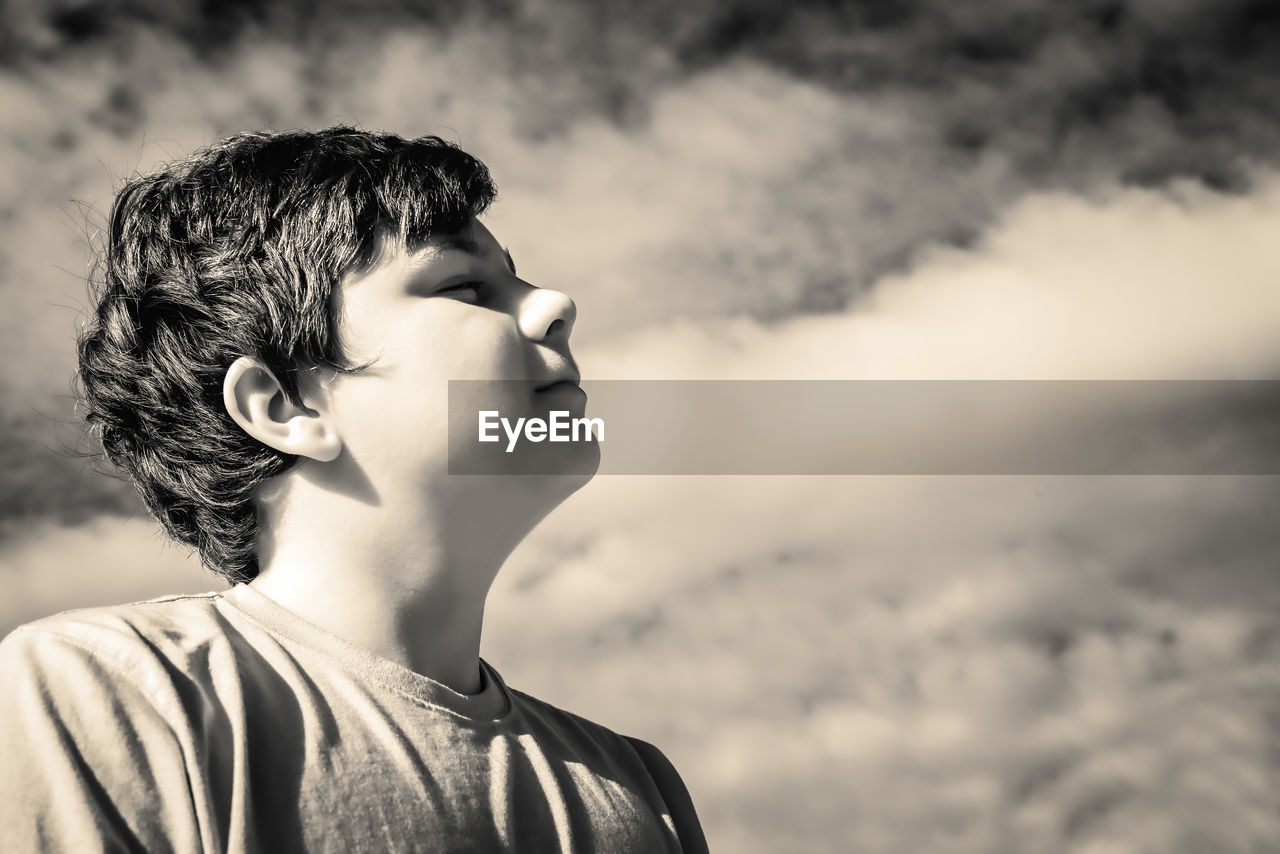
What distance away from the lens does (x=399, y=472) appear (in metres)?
2.49

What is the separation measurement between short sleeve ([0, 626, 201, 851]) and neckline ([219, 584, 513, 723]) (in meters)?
0.42

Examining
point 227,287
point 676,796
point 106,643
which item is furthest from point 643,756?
point 227,287

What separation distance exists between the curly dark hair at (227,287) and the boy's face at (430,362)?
69 millimetres

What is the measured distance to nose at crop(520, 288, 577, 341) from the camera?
105 inches

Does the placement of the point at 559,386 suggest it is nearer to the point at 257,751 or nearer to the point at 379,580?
the point at 379,580

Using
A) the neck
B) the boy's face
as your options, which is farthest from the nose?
the neck

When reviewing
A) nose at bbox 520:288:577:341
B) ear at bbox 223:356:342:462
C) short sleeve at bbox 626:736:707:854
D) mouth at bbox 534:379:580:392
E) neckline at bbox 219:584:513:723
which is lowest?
short sleeve at bbox 626:736:707:854

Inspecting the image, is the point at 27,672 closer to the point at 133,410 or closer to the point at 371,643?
the point at 371,643

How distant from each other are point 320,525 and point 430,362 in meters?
0.48

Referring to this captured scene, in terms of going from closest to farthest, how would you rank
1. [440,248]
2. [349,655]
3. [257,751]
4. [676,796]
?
[257,751], [349,655], [440,248], [676,796]

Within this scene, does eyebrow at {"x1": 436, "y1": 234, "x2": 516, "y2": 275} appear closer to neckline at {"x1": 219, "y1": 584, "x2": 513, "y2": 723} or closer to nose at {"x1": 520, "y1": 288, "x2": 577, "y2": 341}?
nose at {"x1": 520, "y1": 288, "x2": 577, "y2": 341}

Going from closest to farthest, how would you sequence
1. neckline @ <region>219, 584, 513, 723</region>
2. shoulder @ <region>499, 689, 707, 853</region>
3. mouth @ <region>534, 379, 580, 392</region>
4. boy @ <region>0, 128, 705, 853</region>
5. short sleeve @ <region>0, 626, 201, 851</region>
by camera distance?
short sleeve @ <region>0, 626, 201, 851</region>
boy @ <region>0, 128, 705, 853</region>
neckline @ <region>219, 584, 513, 723</region>
mouth @ <region>534, 379, 580, 392</region>
shoulder @ <region>499, 689, 707, 853</region>

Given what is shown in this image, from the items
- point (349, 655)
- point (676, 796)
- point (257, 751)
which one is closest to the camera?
point (257, 751)

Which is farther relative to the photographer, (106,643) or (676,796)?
(676,796)
